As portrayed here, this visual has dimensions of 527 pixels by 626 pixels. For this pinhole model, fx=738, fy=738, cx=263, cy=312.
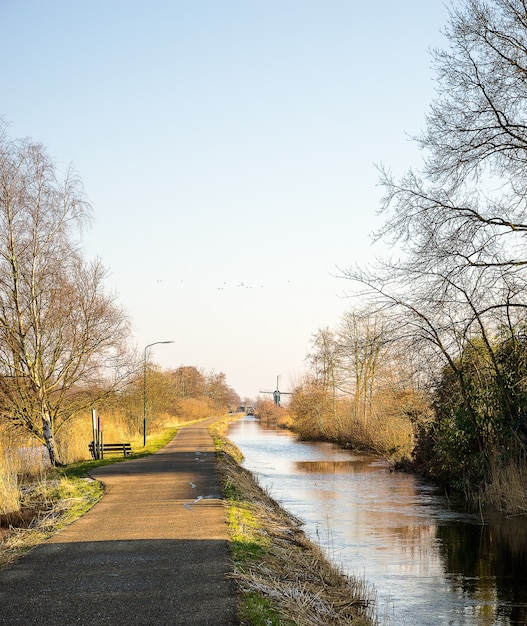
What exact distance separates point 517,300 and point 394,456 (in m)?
16.9

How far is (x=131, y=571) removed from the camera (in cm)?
938

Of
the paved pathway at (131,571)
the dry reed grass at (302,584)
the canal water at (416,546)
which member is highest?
the paved pathway at (131,571)

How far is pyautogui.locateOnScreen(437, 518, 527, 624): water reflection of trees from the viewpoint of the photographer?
10.8m

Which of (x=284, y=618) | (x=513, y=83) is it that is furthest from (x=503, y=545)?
(x=513, y=83)

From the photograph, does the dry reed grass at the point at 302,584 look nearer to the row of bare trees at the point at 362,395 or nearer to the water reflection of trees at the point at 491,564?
the water reflection of trees at the point at 491,564

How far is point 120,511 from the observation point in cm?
1464

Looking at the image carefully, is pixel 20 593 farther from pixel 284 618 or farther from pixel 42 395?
pixel 42 395

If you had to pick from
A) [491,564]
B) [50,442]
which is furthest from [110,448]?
[491,564]

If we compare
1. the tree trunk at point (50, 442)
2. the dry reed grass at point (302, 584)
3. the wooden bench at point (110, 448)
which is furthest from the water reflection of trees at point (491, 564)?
the wooden bench at point (110, 448)

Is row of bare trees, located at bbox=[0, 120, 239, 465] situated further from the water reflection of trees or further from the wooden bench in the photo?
the water reflection of trees

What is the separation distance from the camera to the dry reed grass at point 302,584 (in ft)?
28.2

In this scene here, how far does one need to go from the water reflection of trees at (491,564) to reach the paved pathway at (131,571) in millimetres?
3976

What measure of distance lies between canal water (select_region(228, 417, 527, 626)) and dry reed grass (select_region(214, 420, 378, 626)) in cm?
52

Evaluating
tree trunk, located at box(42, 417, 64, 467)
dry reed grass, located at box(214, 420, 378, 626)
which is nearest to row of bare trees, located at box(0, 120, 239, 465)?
tree trunk, located at box(42, 417, 64, 467)
